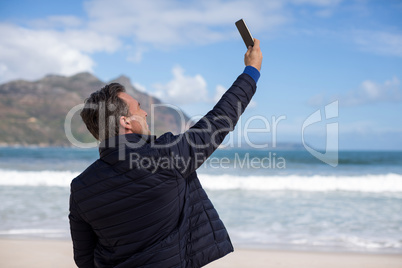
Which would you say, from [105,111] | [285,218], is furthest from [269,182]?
[105,111]

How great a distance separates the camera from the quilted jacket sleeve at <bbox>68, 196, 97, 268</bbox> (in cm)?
133

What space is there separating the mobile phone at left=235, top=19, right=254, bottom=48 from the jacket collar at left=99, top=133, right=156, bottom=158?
478 mm

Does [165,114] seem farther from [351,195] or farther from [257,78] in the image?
[257,78]

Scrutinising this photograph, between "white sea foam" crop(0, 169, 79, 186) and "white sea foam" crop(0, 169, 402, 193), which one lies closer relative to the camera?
"white sea foam" crop(0, 169, 402, 193)

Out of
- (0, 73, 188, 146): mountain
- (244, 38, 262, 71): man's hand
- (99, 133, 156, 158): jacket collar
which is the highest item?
(0, 73, 188, 146): mountain

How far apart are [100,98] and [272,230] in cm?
516

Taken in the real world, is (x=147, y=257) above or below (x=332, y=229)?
above

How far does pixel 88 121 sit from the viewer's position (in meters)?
1.37

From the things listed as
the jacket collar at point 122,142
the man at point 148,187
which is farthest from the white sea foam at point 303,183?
the jacket collar at point 122,142

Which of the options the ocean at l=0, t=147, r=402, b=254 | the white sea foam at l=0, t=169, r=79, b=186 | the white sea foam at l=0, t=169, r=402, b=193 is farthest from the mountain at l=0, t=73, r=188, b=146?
the ocean at l=0, t=147, r=402, b=254

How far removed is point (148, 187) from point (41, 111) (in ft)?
216

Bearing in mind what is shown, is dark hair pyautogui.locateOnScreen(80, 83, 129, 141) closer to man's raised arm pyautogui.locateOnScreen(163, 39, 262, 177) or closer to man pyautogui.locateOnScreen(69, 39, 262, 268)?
man pyautogui.locateOnScreen(69, 39, 262, 268)

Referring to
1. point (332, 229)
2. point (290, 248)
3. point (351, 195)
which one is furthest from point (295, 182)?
point (290, 248)

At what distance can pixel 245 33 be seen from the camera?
4.27ft
